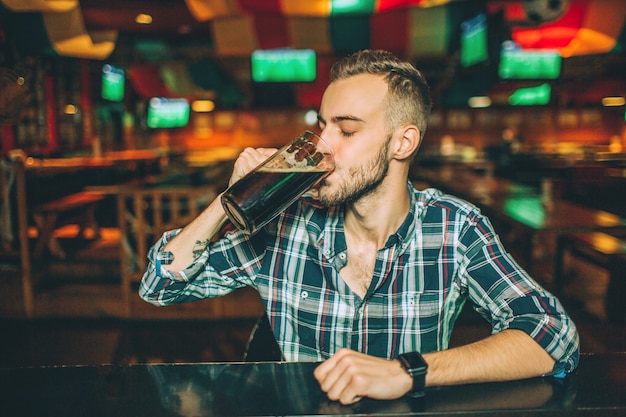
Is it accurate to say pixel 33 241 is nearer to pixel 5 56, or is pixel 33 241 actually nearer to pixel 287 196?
pixel 5 56

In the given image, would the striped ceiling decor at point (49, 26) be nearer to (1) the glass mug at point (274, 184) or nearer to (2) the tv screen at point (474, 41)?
(2) the tv screen at point (474, 41)

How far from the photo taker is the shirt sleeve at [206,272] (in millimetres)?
1299

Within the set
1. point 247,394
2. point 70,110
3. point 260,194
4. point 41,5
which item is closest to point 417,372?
point 247,394

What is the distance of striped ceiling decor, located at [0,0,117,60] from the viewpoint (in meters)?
4.18

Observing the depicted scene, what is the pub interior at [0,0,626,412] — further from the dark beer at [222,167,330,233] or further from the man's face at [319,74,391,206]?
the dark beer at [222,167,330,233]

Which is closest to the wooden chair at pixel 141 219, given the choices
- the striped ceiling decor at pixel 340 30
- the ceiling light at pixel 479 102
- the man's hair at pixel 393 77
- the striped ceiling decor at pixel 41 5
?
the striped ceiling decor at pixel 41 5

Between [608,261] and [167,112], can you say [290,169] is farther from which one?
[167,112]

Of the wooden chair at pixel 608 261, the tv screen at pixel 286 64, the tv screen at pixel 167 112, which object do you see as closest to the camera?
the wooden chair at pixel 608 261

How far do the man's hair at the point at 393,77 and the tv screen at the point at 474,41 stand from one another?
3.28 metres

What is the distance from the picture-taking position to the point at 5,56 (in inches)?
161

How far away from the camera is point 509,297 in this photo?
114 centimetres

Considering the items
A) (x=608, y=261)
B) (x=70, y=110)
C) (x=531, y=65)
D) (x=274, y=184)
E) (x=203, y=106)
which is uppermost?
(x=203, y=106)

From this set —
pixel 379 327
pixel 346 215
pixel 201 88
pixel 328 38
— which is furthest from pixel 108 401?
pixel 201 88

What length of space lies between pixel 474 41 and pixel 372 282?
395cm
